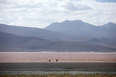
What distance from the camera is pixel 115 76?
23.7m

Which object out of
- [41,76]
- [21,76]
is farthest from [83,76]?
[21,76]

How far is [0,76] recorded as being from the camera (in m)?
23.7

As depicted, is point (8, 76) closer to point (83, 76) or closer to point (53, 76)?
point (53, 76)

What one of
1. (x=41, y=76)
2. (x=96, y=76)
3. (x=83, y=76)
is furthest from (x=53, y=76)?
(x=96, y=76)

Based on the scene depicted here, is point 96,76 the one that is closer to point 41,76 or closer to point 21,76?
point 41,76

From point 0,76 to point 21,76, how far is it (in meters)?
2.47

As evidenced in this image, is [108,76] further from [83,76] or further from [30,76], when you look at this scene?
[30,76]

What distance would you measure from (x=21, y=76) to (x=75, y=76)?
638cm

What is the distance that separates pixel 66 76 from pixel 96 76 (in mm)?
3533

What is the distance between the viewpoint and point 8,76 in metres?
23.5

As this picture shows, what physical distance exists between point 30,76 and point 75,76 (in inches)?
209

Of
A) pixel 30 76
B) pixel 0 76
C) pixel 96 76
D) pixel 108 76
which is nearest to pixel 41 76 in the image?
pixel 30 76

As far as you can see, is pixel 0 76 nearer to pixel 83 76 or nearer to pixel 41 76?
pixel 41 76

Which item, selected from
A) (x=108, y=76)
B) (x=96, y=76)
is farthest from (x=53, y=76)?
(x=108, y=76)
